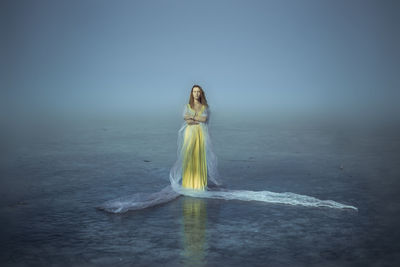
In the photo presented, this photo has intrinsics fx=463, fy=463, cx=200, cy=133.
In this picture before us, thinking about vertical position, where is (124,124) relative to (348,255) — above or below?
above

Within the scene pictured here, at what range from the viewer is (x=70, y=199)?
18.2 feet

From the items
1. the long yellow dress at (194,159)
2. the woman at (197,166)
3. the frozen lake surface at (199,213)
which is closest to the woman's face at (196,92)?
the woman at (197,166)

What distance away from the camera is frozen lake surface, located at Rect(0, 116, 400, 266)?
3.77m

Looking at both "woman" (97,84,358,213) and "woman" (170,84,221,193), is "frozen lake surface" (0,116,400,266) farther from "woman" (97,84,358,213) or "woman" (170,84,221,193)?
"woman" (170,84,221,193)

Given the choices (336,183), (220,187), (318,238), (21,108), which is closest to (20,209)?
(220,187)

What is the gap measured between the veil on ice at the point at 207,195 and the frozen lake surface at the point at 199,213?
5.3 inches

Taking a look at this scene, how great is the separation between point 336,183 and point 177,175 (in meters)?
2.28

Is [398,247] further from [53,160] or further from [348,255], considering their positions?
[53,160]

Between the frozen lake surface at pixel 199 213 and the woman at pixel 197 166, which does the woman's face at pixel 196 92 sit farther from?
the frozen lake surface at pixel 199 213

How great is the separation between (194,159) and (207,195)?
58 centimetres

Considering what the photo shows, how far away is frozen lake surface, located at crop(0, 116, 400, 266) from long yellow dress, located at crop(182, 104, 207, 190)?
41 centimetres

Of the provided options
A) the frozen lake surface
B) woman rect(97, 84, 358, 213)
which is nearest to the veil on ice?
woman rect(97, 84, 358, 213)

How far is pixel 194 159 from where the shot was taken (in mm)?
6047

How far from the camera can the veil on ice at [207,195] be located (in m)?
5.16
